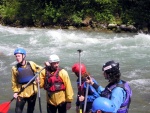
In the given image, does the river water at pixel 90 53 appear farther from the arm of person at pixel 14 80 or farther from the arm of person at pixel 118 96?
the arm of person at pixel 118 96

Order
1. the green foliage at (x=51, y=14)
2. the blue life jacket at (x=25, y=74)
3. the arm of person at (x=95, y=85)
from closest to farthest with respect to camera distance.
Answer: the arm of person at (x=95, y=85) < the blue life jacket at (x=25, y=74) < the green foliage at (x=51, y=14)

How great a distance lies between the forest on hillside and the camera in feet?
70.8

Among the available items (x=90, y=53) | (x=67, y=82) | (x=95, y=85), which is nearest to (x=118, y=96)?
(x=95, y=85)

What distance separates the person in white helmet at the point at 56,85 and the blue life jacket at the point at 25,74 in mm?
400

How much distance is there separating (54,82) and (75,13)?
18.0 meters

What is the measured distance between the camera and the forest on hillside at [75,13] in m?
21.6

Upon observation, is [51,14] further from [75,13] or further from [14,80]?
[14,80]

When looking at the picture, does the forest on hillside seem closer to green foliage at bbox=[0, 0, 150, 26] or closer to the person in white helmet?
green foliage at bbox=[0, 0, 150, 26]

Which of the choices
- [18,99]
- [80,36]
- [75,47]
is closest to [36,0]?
[80,36]

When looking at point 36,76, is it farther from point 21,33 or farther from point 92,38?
point 21,33

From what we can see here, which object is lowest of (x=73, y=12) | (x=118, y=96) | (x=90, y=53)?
(x=90, y=53)

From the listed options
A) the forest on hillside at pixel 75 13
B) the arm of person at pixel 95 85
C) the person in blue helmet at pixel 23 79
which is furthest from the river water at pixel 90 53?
the arm of person at pixel 95 85

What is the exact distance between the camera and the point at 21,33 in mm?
19000

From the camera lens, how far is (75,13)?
75.3ft
